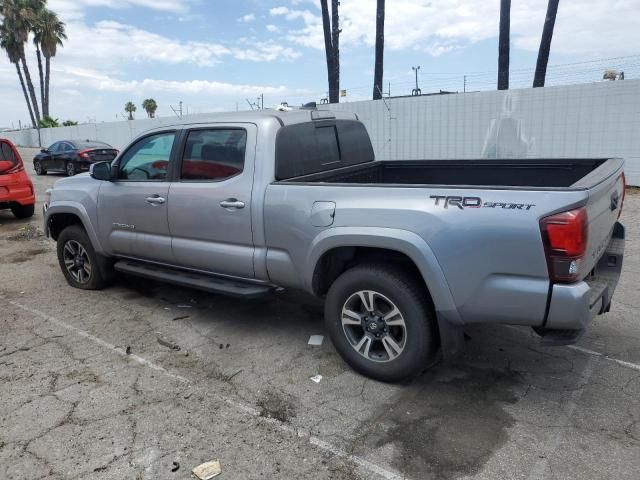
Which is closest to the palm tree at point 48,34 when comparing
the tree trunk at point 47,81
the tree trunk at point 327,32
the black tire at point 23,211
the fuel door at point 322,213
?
the tree trunk at point 47,81

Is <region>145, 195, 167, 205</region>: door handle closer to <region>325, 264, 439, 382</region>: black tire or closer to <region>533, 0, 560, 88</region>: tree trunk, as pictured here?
<region>325, 264, 439, 382</region>: black tire

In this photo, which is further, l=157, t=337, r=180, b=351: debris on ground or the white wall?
the white wall

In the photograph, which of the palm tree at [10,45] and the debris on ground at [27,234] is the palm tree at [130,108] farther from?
the debris on ground at [27,234]

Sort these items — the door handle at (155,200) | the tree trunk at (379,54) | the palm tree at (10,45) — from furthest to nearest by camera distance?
1. the palm tree at (10,45)
2. the tree trunk at (379,54)
3. the door handle at (155,200)

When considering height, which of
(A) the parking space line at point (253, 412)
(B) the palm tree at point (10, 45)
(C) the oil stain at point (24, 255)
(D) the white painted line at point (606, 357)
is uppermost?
(B) the palm tree at point (10, 45)

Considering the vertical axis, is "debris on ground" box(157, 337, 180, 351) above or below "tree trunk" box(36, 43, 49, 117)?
below

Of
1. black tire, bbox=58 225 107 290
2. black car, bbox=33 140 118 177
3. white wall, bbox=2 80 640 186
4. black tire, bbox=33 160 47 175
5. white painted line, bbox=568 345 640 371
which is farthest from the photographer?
black tire, bbox=33 160 47 175

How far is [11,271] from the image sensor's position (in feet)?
22.5

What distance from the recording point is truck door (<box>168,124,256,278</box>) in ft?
13.2

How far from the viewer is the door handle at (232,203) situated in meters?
3.97

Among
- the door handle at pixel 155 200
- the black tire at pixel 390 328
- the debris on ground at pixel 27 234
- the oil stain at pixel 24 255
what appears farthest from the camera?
the debris on ground at pixel 27 234

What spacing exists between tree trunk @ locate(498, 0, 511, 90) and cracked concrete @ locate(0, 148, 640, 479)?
1182 cm

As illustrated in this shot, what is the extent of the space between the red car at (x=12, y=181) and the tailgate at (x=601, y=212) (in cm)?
1017

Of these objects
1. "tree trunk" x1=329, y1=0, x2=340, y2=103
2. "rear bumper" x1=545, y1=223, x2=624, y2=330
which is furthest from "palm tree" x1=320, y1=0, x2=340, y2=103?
"rear bumper" x1=545, y1=223, x2=624, y2=330
